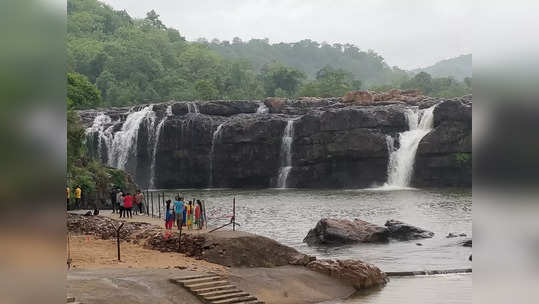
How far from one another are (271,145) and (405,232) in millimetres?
29300

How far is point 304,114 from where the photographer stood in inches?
2381

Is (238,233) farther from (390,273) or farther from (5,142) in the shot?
(5,142)

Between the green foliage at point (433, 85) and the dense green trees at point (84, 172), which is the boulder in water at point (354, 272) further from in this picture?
the green foliage at point (433, 85)

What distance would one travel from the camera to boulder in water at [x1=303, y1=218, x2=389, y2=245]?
1155 inches

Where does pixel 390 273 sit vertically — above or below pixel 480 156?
below

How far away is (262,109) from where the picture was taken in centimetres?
6506

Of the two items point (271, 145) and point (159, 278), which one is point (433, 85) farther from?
point (159, 278)

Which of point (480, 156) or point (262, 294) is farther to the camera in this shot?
point (262, 294)

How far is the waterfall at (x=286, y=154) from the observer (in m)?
59.2

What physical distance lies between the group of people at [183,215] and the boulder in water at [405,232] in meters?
9.61

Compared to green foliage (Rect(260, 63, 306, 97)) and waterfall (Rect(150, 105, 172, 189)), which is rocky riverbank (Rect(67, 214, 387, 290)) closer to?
waterfall (Rect(150, 105, 172, 189))

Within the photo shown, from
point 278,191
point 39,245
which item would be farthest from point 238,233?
point 278,191

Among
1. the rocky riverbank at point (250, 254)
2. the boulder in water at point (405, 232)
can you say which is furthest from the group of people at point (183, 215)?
the boulder in water at point (405, 232)

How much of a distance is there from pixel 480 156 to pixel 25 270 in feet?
8.06
